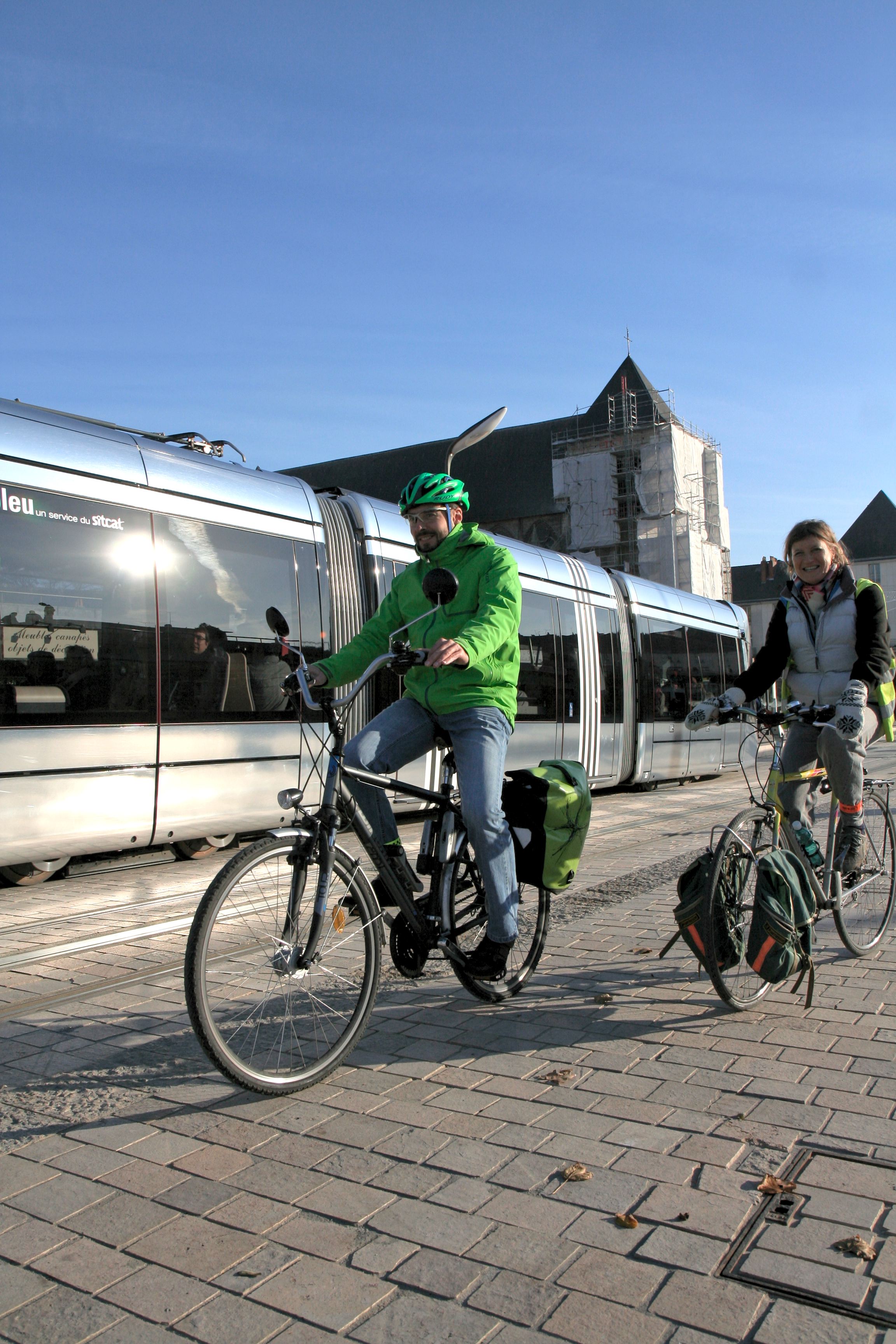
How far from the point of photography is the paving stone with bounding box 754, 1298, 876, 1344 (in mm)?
2008

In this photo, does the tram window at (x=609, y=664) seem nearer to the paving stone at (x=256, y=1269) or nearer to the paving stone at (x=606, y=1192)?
the paving stone at (x=606, y=1192)

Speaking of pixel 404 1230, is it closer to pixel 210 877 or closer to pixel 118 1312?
pixel 118 1312

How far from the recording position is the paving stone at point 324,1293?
2115mm

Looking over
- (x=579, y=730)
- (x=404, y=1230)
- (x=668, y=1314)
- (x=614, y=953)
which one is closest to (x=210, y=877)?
(x=614, y=953)


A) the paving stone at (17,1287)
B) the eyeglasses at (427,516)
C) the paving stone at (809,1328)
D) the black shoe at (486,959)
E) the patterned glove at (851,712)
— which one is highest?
the eyeglasses at (427,516)

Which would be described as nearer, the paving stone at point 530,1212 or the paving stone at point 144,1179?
the paving stone at point 530,1212

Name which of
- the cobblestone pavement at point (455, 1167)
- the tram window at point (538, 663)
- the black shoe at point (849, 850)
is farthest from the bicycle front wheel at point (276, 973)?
the tram window at point (538, 663)

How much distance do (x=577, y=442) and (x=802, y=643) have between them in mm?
78027

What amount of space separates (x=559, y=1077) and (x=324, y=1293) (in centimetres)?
138

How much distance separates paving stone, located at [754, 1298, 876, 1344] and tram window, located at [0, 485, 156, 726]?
228 inches

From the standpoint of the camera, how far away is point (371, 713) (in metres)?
10.1

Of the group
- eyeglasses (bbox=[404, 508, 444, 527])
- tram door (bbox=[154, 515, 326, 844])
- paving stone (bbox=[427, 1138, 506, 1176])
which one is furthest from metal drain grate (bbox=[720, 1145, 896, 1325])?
tram door (bbox=[154, 515, 326, 844])

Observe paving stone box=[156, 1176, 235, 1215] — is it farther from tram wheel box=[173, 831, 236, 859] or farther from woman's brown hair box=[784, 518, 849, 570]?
tram wheel box=[173, 831, 236, 859]

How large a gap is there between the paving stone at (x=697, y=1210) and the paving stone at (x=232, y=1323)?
872 millimetres
